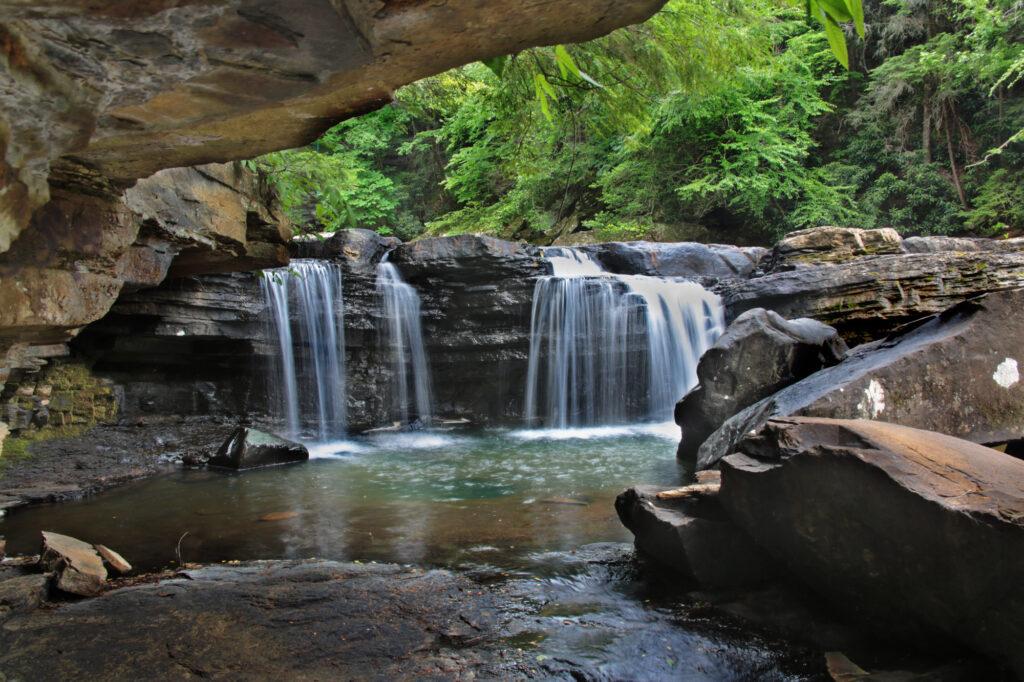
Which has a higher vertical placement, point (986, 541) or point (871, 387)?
point (871, 387)

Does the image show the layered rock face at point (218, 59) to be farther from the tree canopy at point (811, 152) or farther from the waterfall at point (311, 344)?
the tree canopy at point (811, 152)

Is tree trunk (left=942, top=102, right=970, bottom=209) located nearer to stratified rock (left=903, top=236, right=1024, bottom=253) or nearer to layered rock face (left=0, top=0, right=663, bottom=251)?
stratified rock (left=903, top=236, right=1024, bottom=253)

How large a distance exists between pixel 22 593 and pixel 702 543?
370cm

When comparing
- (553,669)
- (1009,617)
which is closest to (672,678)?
(553,669)

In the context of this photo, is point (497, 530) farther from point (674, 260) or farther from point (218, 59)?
point (674, 260)

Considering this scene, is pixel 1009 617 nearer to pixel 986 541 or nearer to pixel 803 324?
pixel 986 541

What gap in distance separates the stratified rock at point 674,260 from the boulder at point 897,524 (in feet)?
33.9

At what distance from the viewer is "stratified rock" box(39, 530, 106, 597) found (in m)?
3.49

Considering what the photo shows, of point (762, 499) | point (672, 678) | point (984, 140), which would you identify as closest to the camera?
point (672, 678)

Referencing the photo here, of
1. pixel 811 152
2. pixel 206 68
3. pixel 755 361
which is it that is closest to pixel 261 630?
pixel 206 68

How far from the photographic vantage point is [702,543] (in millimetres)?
3627

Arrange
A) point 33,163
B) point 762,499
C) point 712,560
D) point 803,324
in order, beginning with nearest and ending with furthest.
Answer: point 33,163 < point 762,499 < point 712,560 < point 803,324

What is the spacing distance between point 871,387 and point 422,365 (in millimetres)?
8758

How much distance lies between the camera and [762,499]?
11.0ft
